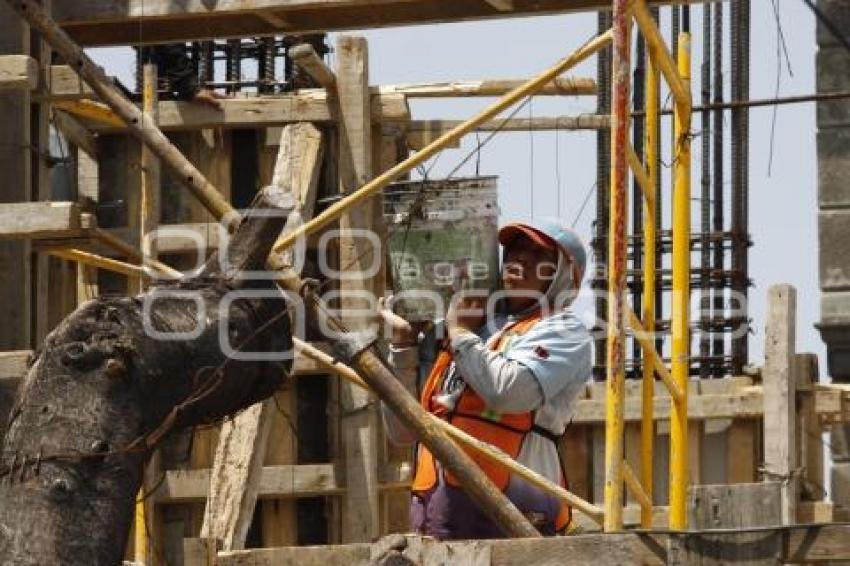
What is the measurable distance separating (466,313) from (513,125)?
510cm

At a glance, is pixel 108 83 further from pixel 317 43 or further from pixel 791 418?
pixel 317 43

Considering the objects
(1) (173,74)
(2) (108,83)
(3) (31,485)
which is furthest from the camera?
(1) (173,74)

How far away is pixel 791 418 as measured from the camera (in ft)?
44.3

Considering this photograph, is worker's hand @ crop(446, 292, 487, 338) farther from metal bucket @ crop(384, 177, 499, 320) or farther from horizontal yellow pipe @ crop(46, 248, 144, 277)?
horizontal yellow pipe @ crop(46, 248, 144, 277)

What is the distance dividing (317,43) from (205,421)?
7.98 m

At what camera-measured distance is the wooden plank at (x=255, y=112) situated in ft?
41.8

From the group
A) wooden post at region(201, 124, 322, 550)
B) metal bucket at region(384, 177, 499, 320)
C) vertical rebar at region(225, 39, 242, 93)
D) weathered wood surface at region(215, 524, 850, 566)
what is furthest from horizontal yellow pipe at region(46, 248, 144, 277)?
vertical rebar at region(225, 39, 242, 93)

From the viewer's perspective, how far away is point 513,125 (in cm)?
1402

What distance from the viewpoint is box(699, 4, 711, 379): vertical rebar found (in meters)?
16.6

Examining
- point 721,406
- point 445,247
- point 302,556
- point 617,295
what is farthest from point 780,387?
point 302,556

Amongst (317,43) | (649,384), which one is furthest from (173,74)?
(649,384)

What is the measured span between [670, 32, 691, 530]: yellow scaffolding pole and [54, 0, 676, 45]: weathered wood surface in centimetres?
68

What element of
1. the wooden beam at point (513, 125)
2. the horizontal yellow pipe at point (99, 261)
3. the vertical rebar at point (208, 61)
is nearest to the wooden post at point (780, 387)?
the wooden beam at point (513, 125)

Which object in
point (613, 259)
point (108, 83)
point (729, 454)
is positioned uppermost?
point (108, 83)
